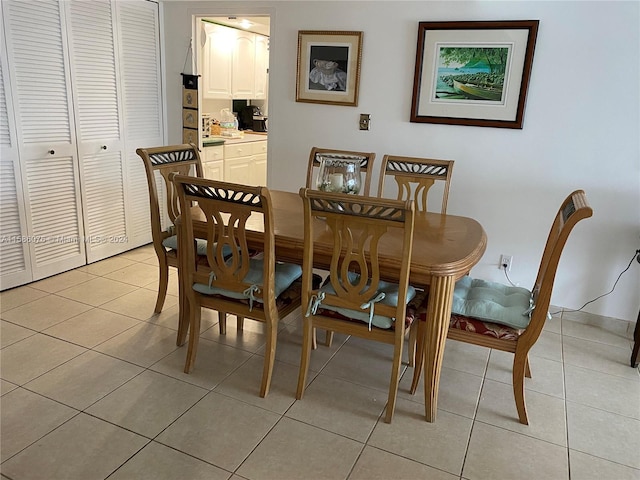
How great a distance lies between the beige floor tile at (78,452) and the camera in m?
1.76

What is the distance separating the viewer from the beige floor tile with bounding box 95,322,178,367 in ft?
8.30

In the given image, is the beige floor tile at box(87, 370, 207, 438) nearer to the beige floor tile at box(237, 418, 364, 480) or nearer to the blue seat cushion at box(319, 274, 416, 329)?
the beige floor tile at box(237, 418, 364, 480)

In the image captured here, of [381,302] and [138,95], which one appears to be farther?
[138,95]

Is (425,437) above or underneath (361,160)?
underneath

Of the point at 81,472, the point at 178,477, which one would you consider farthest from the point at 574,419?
the point at 81,472

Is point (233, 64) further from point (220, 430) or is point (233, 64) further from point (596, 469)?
point (596, 469)

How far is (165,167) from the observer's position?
289 centimetres

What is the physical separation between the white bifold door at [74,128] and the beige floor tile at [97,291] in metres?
0.33

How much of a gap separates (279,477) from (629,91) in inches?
111

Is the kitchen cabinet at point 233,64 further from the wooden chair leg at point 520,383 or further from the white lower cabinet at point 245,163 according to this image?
the wooden chair leg at point 520,383

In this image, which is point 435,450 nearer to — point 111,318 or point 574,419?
point 574,419

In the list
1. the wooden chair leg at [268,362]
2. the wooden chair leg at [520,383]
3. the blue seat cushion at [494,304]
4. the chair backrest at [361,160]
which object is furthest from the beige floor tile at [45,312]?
the wooden chair leg at [520,383]

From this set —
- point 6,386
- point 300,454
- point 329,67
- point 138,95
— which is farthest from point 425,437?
point 138,95

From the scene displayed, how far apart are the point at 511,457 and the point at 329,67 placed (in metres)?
2.74
